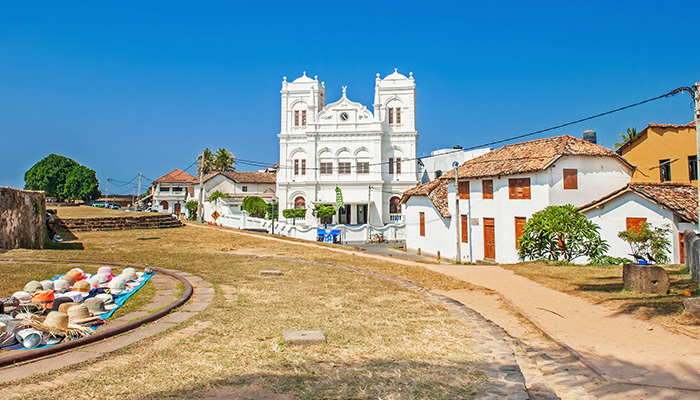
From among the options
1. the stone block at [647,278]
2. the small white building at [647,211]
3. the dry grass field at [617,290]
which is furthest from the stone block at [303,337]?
the small white building at [647,211]

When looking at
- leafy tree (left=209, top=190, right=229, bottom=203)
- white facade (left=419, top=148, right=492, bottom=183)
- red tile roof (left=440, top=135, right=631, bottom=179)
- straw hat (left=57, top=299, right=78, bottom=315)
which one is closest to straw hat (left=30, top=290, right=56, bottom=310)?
straw hat (left=57, top=299, right=78, bottom=315)

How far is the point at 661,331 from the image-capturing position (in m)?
6.91

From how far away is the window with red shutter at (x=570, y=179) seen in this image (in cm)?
2067

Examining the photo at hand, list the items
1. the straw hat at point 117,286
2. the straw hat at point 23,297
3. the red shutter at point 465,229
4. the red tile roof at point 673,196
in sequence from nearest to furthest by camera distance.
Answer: the straw hat at point 23,297
the straw hat at point 117,286
the red tile roof at point 673,196
the red shutter at point 465,229

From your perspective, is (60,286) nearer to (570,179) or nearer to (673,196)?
(673,196)

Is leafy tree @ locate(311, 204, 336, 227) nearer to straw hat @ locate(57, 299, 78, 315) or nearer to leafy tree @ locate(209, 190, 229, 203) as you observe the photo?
leafy tree @ locate(209, 190, 229, 203)

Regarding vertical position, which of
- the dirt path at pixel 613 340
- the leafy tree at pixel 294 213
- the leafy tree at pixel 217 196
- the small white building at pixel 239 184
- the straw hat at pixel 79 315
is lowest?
the dirt path at pixel 613 340

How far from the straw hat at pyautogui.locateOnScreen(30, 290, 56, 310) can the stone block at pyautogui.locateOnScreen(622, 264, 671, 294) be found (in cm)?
1095

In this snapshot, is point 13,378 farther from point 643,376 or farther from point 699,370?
point 699,370

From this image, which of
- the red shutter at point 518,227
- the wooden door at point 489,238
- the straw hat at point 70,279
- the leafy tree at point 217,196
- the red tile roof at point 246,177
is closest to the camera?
the straw hat at point 70,279

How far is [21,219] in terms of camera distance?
49.7 ft

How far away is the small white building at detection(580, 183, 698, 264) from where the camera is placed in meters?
16.1

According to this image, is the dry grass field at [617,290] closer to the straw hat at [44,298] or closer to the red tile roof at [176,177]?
the straw hat at [44,298]

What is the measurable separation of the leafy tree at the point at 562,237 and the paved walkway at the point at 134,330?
13.2 m
